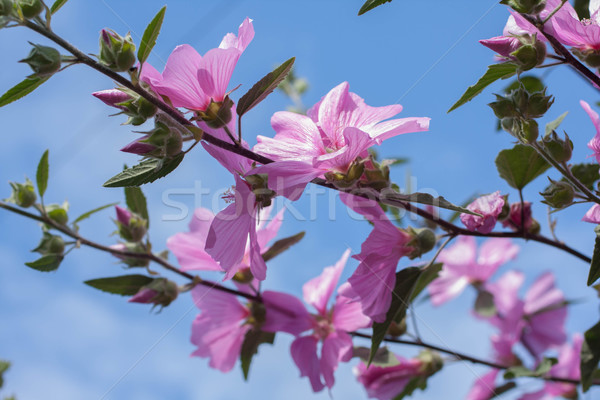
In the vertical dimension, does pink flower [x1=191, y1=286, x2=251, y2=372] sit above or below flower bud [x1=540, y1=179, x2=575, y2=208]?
below

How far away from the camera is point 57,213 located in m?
1.76

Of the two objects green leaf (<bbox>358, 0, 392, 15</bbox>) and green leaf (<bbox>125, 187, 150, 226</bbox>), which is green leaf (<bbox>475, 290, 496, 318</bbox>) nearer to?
green leaf (<bbox>125, 187, 150, 226</bbox>)

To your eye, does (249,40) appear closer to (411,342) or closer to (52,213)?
(52,213)

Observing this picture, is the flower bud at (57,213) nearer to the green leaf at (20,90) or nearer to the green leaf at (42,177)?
the green leaf at (42,177)

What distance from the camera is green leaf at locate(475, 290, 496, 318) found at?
2.53m

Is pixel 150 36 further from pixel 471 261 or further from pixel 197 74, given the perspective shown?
pixel 471 261

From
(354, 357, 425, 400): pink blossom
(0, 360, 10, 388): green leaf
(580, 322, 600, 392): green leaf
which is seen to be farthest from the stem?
(0, 360, 10, 388): green leaf

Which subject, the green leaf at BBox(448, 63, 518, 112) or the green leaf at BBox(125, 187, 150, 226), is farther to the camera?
the green leaf at BBox(125, 187, 150, 226)

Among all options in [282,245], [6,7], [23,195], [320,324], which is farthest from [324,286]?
[6,7]

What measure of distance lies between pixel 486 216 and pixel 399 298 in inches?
11.2

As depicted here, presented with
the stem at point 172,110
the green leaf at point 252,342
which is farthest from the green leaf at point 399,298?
the green leaf at point 252,342

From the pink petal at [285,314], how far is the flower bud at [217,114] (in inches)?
30.5

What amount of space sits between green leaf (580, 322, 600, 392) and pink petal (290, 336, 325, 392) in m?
0.73

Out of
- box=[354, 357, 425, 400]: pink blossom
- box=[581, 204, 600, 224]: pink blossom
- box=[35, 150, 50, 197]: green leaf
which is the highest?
box=[35, 150, 50, 197]: green leaf
